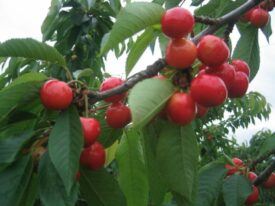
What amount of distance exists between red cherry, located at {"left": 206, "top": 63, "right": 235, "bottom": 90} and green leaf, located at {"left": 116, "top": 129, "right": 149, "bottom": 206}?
11.5 inches

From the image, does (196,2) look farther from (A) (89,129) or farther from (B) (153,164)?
(A) (89,129)

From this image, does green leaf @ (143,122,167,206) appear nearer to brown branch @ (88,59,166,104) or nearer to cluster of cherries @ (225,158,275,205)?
brown branch @ (88,59,166,104)

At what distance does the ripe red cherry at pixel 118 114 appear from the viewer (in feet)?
3.88

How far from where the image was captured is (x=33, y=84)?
118 centimetres

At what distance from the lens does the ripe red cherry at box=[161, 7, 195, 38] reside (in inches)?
43.0

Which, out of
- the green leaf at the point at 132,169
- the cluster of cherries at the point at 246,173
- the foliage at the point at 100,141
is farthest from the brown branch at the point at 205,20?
the cluster of cherries at the point at 246,173

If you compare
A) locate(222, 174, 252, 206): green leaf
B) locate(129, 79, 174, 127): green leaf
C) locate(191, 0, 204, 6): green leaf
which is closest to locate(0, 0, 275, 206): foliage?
locate(129, 79, 174, 127): green leaf

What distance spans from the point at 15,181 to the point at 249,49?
2.86 feet

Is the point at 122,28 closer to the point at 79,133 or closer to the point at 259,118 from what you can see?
the point at 79,133

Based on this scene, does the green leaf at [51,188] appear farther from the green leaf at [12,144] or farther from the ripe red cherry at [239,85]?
the ripe red cherry at [239,85]

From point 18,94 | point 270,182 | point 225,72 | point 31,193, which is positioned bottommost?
point 270,182

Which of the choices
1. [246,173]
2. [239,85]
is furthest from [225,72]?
[246,173]

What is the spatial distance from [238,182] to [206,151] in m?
4.11

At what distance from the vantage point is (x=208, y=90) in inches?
40.3
